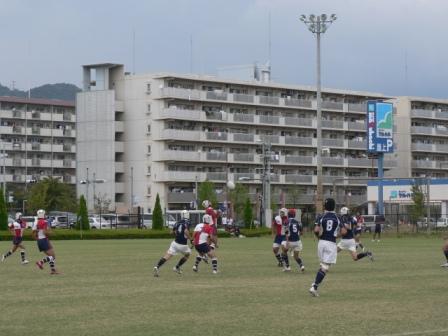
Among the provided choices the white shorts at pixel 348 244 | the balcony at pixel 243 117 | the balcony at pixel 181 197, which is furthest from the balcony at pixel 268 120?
the white shorts at pixel 348 244

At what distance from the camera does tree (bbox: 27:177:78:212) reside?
3878 inches

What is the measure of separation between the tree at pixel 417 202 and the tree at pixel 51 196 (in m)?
37.0

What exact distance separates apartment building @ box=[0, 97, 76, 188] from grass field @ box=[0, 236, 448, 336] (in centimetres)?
8850

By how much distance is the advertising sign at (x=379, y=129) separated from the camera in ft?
291

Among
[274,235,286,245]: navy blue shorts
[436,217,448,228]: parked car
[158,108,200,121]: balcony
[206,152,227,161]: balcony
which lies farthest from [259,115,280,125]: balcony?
[274,235,286,245]: navy blue shorts

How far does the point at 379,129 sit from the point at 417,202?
9377 mm

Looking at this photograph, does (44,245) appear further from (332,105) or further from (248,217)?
(332,105)

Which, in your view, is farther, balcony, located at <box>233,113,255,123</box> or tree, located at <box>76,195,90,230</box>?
balcony, located at <box>233,113,255,123</box>

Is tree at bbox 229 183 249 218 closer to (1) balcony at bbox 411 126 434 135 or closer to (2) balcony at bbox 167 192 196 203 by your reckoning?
(2) balcony at bbox 167 192 196 203

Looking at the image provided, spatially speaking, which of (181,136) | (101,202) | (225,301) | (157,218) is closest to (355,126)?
(181,136)

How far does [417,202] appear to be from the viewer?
83000 mm

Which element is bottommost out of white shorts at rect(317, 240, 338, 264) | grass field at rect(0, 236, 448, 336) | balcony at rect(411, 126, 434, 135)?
grass field at rect(0, 236, 448, 336)

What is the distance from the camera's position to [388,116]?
8981cm

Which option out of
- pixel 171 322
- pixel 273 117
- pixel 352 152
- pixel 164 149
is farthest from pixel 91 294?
pixel 352 152
